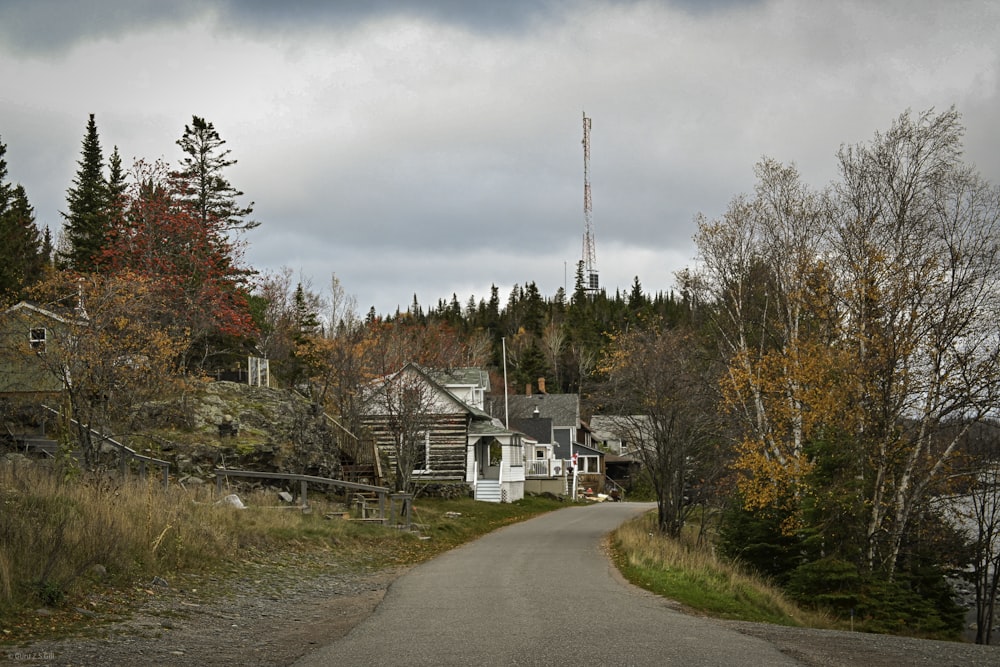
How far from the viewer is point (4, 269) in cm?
4072

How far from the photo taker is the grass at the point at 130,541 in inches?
440

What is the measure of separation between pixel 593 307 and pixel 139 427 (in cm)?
11531

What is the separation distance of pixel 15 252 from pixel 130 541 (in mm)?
37513

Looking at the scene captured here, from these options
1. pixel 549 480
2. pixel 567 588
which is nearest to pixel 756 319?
pixel 567 588

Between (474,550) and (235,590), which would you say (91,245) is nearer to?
(474,550)

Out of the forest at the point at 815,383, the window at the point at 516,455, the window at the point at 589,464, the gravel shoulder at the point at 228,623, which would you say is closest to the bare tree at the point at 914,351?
the forest at the point at 815,383

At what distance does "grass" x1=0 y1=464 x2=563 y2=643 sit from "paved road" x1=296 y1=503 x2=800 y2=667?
113 inches

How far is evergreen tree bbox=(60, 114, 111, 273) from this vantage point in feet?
168

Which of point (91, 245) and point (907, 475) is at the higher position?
point (91, 245)

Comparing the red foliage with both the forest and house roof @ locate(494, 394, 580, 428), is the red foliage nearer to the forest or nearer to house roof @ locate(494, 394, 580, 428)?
the forest

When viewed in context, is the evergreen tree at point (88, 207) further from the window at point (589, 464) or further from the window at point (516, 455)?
the window at point (589, 464)

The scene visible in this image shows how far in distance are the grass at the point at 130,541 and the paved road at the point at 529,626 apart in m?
2.88

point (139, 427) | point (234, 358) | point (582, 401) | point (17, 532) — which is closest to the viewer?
point (17, 532)

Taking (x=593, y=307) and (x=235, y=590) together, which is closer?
(x=235, y=590)
